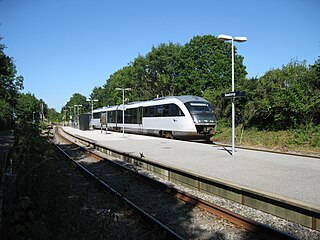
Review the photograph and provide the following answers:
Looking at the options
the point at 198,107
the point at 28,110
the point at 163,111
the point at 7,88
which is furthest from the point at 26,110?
the point at 198,107

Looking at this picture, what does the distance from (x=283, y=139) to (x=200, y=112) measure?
A: 5.24 meters

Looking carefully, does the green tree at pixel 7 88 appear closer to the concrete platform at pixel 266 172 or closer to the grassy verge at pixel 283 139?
the grassy verge at pixel 283 139

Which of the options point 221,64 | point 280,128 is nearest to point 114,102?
point 221,64

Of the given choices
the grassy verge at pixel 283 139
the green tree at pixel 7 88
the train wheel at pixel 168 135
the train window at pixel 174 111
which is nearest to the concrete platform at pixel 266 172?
the grassy verge at pixel 283 139

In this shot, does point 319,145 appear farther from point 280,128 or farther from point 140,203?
point 140,203

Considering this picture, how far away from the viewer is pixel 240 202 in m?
6.43

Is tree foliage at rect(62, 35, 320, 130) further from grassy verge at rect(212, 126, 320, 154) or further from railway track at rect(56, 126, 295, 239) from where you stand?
railway track at rect(56, 126, 295, 239)

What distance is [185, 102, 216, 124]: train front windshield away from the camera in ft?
60.9

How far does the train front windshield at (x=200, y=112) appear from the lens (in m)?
18.6

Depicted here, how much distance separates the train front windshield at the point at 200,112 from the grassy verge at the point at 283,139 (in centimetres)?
255

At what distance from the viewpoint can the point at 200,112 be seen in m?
18.9

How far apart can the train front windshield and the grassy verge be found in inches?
100

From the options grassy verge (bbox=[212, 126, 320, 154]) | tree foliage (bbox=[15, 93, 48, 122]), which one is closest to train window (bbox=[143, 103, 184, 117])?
grassy verge (bbox=[212, 126, 320, 154])

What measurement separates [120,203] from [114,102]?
60.4 metres
